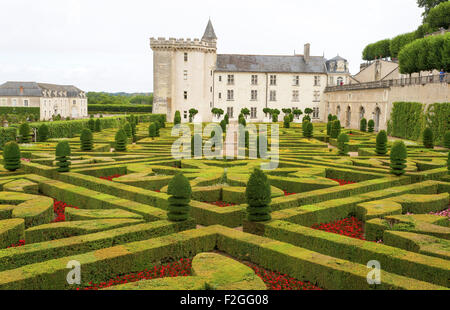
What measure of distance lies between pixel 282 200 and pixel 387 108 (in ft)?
103

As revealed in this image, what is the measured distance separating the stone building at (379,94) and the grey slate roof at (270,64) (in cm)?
410

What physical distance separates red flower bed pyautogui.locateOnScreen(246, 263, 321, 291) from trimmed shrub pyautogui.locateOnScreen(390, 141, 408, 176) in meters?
9.12

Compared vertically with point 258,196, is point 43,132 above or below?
above

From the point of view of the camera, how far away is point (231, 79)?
55.3 metres

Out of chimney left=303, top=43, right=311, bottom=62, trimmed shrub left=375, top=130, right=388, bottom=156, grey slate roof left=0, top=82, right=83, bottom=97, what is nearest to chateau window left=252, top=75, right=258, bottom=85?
chimney left=303, top=43, right=311, bottom=62

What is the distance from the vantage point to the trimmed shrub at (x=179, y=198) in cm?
987

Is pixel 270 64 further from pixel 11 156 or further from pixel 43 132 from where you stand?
pixel 11 156

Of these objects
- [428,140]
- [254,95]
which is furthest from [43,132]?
[254,95]

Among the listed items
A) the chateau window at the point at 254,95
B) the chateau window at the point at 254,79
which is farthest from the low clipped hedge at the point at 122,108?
the chateau window at the point at 254,79

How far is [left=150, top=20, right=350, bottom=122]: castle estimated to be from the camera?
52.0 meters

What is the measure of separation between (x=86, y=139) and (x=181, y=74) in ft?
105
